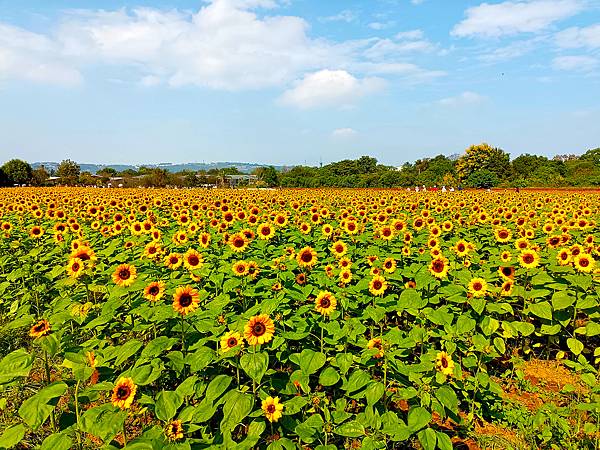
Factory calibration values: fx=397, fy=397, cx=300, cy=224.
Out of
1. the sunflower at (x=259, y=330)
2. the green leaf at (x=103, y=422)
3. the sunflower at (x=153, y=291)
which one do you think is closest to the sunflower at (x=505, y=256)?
the sunflower at (x=259, y=330)

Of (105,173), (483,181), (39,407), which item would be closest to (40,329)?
(39,407)

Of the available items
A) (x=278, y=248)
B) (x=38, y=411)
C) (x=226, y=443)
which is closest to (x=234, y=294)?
(x=278, y=248)

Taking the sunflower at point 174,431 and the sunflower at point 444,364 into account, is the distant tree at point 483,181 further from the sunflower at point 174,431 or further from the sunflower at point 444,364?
the sunflower at point 174,431

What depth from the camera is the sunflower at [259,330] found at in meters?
2.80

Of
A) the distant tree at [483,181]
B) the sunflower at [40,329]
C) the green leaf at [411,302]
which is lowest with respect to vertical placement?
the green leaf at [411,302]

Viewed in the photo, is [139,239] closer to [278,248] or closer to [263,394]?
[278,248]

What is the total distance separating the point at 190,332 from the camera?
11.7ft

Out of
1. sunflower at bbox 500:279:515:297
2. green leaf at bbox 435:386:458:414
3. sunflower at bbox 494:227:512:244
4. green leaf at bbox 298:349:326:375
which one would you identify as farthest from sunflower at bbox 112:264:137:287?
sunflower at bbox 494:227:512:244

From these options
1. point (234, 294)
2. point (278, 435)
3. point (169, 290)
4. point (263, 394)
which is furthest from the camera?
point (234, 294)

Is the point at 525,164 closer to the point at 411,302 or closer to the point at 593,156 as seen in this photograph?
the point at 593,156

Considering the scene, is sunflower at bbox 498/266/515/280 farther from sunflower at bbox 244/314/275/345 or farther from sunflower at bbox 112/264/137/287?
sunflower at bbox 112/264/137/287

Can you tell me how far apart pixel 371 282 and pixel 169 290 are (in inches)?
82.6

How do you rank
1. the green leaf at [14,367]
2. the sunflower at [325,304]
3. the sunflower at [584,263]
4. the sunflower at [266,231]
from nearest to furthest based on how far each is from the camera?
the green leaf at [14,367] → the sunflower at [325,304] → the sunflower at [584,263] → the sunflower at [266,231]

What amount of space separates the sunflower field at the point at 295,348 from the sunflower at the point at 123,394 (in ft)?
0.04
